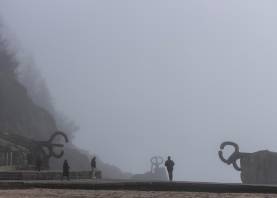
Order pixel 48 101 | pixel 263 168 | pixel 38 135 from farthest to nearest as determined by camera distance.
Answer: pixel 48 101, pixel 38 135, pixel 263 168

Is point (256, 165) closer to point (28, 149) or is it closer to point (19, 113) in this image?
point (28, 149)

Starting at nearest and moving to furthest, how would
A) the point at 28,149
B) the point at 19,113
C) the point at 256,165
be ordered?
the point at 256,165 → the point at 28,149 → the point at 19,113

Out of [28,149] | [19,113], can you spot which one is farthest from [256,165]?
[19,113]

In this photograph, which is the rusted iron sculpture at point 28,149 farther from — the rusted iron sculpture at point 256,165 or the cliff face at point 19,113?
the cliff face at point 19,113

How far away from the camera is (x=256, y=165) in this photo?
36.2 m

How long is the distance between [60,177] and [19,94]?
181 feet

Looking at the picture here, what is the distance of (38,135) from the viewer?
7975 centimetres

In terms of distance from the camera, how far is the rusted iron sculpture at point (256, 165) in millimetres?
34688

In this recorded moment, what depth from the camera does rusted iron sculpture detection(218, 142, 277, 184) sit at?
34688 millimetres

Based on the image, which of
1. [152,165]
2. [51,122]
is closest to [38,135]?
[51,122]

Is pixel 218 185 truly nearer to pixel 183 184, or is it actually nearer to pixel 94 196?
pixel 183 184

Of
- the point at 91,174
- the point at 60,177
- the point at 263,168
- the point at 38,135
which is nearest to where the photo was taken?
the point at 60,177

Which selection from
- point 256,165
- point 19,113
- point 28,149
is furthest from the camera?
point 19,113

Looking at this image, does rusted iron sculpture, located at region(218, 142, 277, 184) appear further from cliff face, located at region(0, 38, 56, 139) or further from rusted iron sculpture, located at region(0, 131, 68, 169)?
cliff face, located at region(0, 38, 56, 139)
